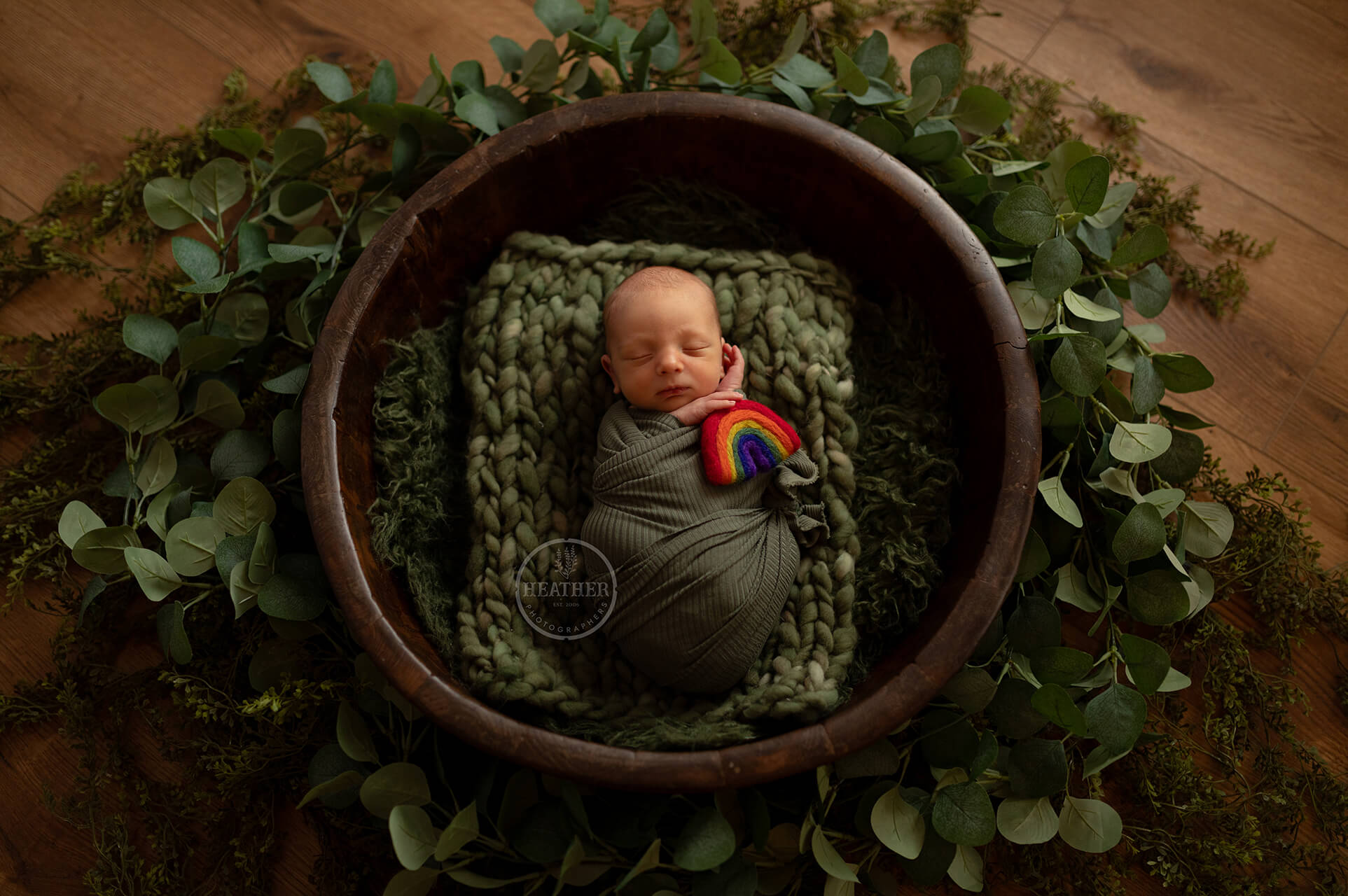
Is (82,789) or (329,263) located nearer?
(82,789)

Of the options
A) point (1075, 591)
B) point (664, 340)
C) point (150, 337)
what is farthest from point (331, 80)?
point (1075, 591)

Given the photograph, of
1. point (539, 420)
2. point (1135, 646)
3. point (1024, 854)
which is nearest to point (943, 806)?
point (1024, 854)

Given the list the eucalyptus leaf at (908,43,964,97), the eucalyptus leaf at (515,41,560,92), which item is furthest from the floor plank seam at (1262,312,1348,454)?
the eucalyptus leaf at (515,41,560,92)

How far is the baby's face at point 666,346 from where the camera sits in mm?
1063

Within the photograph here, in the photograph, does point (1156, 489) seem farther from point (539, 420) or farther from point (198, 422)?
point (198, 422)

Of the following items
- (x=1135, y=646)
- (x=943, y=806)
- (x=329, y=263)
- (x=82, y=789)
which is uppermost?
(x=329, y=263)

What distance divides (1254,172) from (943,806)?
44.7 inches

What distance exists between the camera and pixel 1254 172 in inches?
54.5

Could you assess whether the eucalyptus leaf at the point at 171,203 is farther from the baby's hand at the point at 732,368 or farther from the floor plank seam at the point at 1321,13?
the floor plank seam at the point at 1321,13

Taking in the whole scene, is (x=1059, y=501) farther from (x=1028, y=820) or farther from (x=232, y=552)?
(x=232, y=552)

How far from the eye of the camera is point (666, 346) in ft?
3.50

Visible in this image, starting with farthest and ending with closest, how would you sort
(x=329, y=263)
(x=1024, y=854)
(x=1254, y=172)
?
(x=1254, y=172) → (x=329, y=263) → (x=1024, y=854)

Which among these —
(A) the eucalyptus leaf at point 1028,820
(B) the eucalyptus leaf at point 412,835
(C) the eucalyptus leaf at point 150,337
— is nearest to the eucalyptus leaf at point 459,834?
(B) the eucalyptus leaf at point 412,835

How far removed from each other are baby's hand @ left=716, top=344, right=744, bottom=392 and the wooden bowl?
9.8 inches
